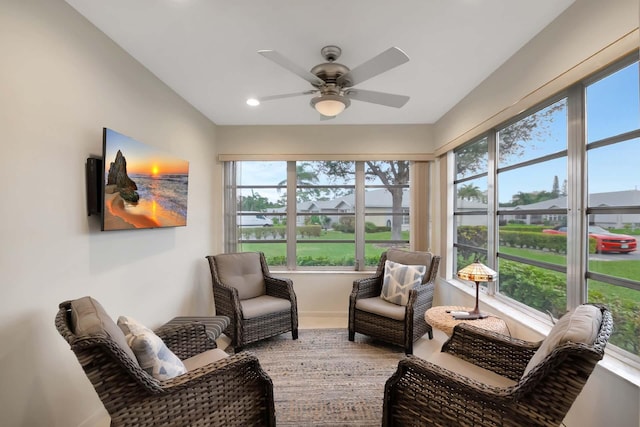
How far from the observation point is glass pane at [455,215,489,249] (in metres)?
3.02

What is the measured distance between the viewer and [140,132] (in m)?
2.45

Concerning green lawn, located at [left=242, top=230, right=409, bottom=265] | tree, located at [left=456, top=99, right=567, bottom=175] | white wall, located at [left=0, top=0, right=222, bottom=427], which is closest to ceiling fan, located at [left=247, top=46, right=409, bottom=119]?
tree, located at [left=456, top=99, right=567, bottom=175]

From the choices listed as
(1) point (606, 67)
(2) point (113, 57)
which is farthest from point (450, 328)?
(2) point (113, 57)

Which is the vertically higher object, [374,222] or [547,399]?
[374,222]

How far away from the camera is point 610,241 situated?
169cm

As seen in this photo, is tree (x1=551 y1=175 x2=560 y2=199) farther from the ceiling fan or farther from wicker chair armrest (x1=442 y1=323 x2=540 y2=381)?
the ceiling fan

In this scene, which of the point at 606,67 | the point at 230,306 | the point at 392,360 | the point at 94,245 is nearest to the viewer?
the point at 606,67

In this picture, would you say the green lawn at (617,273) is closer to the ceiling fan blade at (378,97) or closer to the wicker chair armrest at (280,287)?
the ceiling fan blade at (378,97)

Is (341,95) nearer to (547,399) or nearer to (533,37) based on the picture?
(533,37)

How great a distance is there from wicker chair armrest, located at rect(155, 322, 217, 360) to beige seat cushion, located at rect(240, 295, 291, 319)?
830mm

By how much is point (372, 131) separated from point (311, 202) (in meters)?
1.30

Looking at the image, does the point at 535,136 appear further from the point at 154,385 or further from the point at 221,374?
the point at 154,385

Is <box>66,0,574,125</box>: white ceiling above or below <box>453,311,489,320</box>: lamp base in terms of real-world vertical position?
above

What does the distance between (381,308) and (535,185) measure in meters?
1.78
